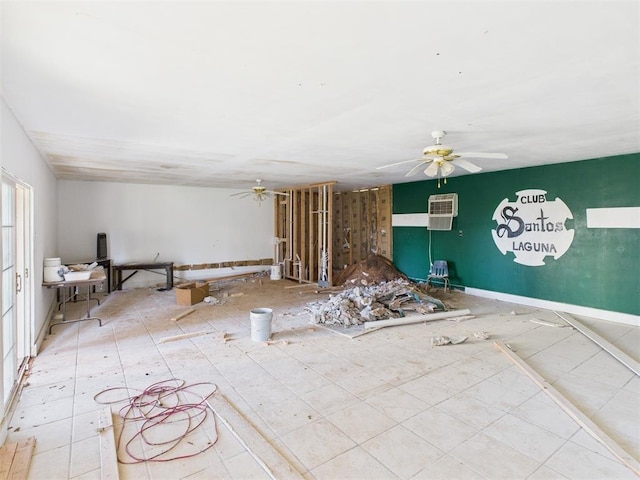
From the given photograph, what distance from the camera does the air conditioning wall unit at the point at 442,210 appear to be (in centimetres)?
725

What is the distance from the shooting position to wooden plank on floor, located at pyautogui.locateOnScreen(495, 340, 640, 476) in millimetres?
2154

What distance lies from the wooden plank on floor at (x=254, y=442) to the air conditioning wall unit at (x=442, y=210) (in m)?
5.94

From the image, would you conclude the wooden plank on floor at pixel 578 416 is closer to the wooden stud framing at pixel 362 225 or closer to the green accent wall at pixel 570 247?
the green accent wall at pixel 570 247

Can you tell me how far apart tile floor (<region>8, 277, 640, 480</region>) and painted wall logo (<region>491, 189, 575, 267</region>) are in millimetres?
1252

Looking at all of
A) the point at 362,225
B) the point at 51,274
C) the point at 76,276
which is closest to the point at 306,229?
the point at 362,225

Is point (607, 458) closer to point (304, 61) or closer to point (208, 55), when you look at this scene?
point (304, 61)

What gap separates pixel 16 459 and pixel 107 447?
0.52m

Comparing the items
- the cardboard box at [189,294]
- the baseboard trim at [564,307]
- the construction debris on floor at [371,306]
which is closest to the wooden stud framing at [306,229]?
the construction debris on floor at [371,306]

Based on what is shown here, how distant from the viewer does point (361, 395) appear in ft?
9.75

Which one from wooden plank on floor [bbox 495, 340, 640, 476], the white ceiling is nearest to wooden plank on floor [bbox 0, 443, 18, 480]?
the white ceiling

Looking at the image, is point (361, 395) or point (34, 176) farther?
point (34, 176)

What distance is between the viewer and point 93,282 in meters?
4.91

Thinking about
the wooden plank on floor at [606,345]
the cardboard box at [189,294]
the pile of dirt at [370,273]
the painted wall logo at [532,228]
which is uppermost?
the painted wall logo at [532,228]

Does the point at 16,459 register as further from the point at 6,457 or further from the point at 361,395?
the point at 361,395
